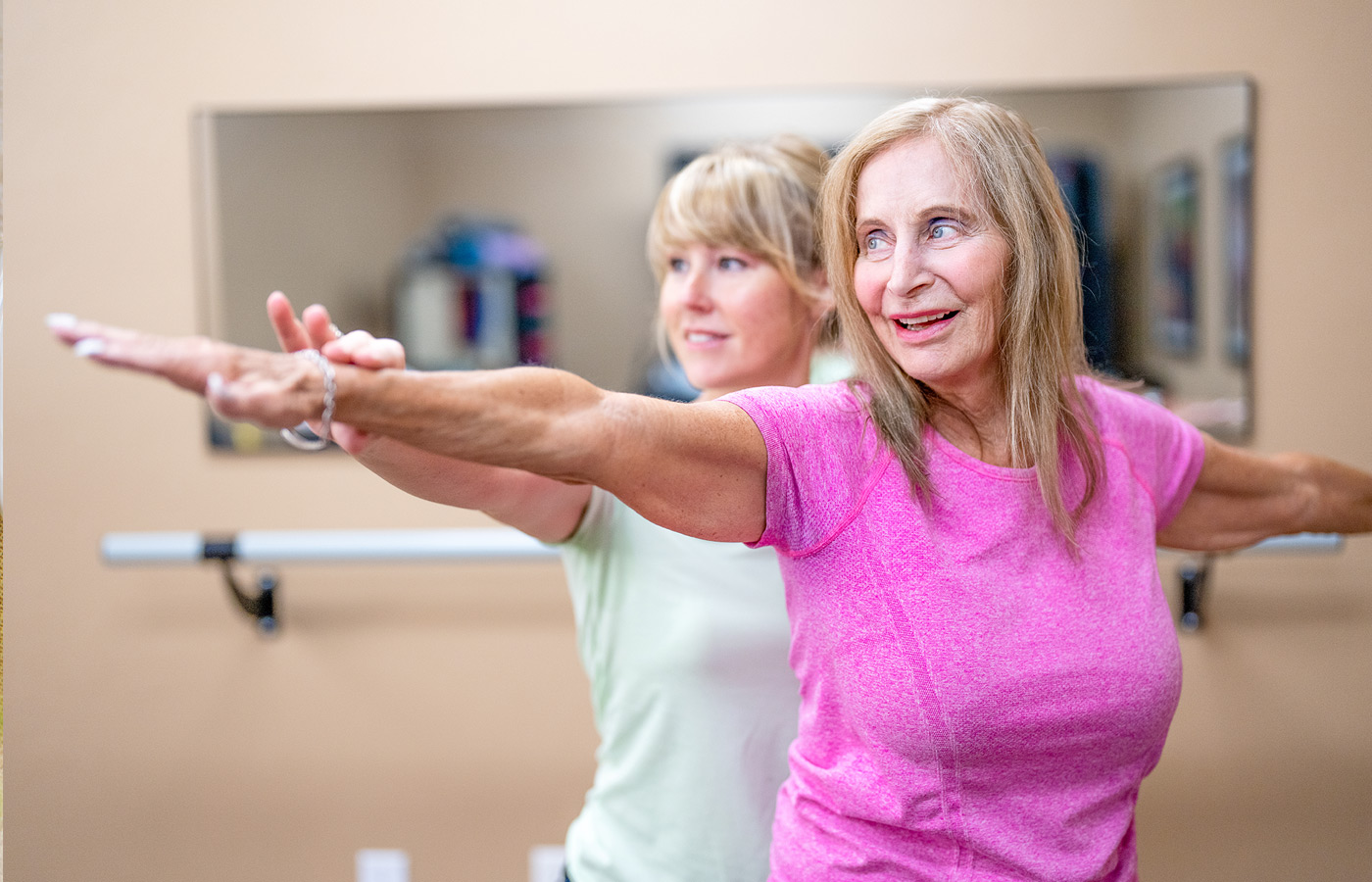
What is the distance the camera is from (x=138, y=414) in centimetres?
220

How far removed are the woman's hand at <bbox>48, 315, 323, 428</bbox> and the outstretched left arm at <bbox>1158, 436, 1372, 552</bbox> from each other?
0.91m

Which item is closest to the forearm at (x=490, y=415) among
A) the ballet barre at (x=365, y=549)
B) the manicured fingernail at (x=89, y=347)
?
the manicured fingernail at (x=89, y=347)

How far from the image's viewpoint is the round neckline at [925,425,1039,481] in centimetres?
86

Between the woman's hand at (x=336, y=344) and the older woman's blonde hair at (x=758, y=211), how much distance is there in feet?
1.89

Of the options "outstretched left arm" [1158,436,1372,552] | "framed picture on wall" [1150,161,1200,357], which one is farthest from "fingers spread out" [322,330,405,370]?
"framed picture on wall" [1150,161,1200,357]

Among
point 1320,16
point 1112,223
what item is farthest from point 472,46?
point 1320,16

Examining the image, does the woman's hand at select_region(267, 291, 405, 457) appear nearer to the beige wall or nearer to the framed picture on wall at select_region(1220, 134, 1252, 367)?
the beige wall

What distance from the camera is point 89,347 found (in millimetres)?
535

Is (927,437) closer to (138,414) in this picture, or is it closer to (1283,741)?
(1283,741)

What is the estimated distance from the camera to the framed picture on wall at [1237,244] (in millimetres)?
2020

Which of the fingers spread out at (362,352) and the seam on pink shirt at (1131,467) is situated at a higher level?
the fingers spread out at (362,352)

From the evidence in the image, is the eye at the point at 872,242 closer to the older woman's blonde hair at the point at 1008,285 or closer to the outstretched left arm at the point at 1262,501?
the older woman's blonde hair at the point at 1008,285

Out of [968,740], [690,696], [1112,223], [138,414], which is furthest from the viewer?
[138,414]

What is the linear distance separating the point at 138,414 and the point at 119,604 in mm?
430
